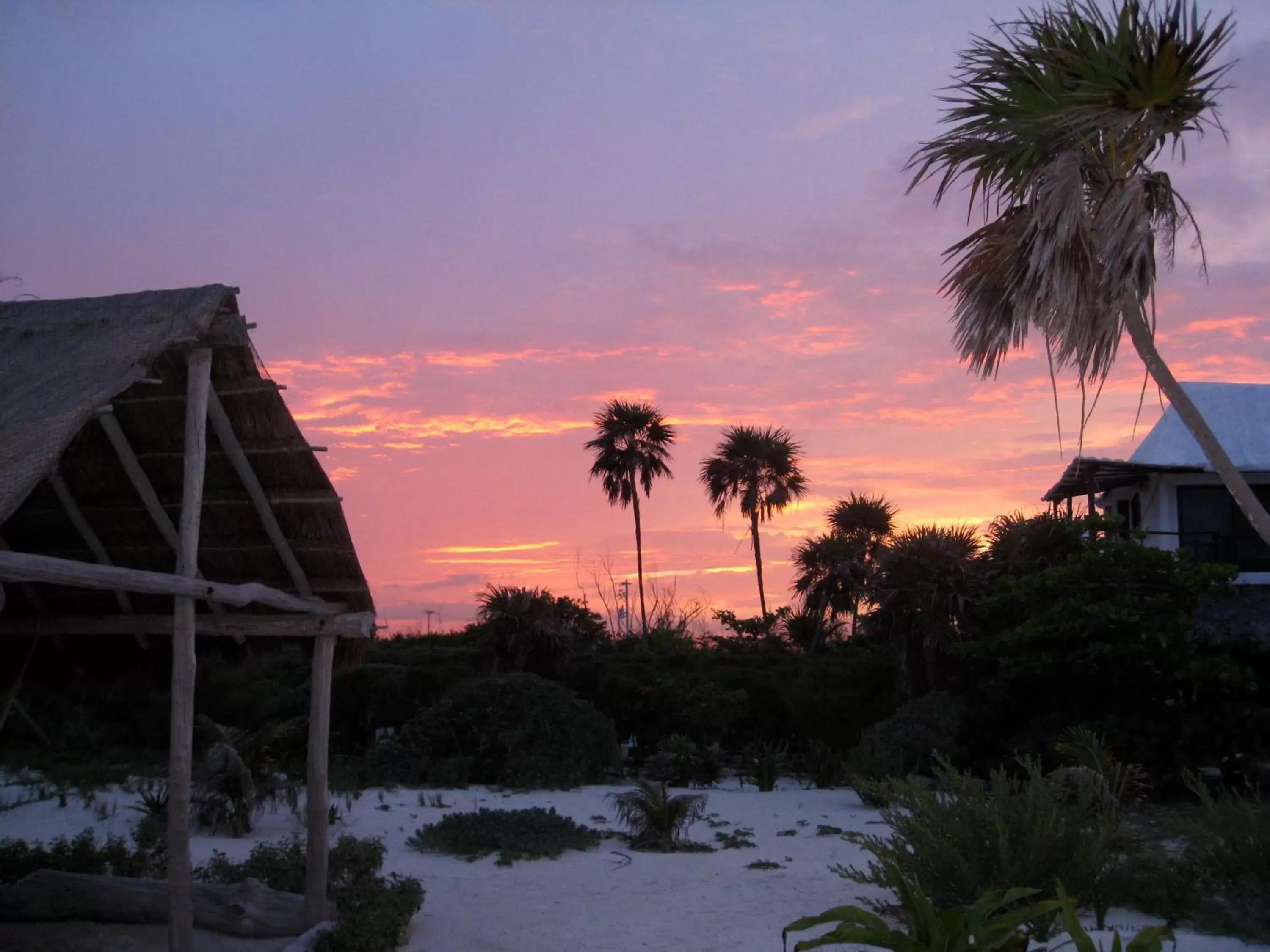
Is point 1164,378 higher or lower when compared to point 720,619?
higher

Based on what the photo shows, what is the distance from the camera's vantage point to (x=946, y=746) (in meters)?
15.9

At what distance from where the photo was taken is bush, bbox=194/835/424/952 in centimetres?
735

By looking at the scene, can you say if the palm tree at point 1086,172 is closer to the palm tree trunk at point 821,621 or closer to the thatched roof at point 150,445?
the thatched roof at point 150,445

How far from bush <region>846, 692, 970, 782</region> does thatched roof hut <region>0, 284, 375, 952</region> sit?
9.26 metres

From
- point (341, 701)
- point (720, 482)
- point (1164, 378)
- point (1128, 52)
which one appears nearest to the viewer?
point (1128, 52)

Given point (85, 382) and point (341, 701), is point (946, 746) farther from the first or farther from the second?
point (85, 382)

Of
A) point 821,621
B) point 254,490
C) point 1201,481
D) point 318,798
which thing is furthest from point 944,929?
point 821,621

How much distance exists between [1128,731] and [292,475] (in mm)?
11761

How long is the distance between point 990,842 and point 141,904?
5.78 meters

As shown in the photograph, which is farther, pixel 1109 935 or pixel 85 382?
pixel 1109 935

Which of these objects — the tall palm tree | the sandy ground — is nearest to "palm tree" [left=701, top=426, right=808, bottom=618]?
the tall palm tree

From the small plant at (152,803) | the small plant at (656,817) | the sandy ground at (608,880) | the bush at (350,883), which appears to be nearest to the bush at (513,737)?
the sandy ground at (608,880)

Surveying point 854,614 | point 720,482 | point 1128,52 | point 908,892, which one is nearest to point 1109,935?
point 908,892

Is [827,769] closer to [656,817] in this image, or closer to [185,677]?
[656,817]
